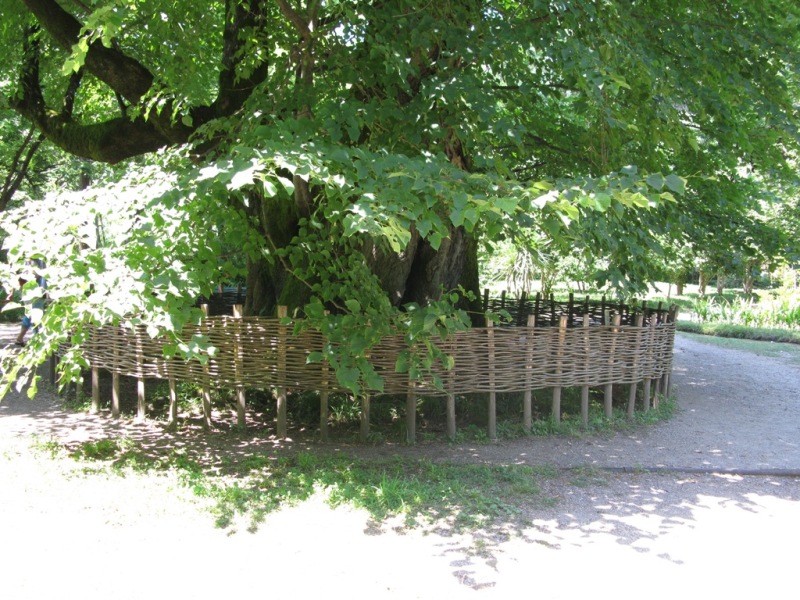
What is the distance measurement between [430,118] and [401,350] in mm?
2295

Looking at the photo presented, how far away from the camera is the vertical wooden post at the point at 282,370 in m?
6.67

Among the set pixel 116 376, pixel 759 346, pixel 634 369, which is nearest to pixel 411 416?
pixel 634 369

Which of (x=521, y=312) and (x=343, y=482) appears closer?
(x=343, y=482)

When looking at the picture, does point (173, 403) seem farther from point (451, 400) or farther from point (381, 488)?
point (381, 488)

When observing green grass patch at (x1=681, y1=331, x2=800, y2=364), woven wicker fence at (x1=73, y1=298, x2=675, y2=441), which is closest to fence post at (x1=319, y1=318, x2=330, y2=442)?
woven wicker fence at (x1=73, y1=298, x2=675, y2=441)

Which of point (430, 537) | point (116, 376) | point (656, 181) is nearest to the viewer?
point (656, 181)

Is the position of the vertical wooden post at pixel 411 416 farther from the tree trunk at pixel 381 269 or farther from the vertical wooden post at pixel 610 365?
the vertical wooden post at pixel 610 365

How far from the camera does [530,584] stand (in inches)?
149

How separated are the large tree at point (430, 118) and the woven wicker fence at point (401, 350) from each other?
80 cm

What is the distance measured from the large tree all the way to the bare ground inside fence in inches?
72.5

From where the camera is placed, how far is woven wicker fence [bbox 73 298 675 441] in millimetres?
6812

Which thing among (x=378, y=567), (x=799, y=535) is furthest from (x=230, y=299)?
(x=799, y=535)

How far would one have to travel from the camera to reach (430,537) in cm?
438

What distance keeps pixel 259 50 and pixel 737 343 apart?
1354cm
